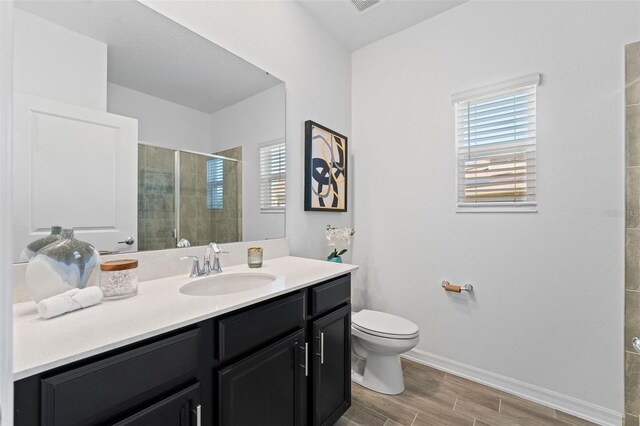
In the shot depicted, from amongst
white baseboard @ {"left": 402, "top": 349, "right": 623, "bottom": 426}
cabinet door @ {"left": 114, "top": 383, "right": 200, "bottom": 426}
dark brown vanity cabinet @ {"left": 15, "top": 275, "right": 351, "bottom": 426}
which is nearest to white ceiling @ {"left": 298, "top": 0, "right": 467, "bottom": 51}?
dark brown vanity cabinet @ {"left": 15, "top": 275, "right": 351, "bottom": 426}

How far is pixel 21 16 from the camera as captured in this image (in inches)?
37.5

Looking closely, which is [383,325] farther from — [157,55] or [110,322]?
[157,55]

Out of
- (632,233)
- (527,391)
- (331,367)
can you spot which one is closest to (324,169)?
(331,367)

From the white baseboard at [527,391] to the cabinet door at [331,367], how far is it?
3.08 ft

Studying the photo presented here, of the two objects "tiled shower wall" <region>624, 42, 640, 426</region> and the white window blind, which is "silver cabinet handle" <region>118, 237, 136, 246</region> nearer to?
the white window blind

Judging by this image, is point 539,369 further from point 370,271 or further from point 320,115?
point 320,115

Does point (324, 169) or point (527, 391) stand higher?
point (324, 169)

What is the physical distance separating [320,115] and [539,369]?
2332 millimetres

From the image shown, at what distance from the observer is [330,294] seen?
4.70ft

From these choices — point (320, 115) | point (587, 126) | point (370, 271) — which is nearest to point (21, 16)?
point (320, 115)

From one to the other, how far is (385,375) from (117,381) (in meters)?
1.64

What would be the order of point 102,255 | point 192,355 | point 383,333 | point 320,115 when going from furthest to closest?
point 320,115 < point 383,333 < point 102,255 < point 192,355

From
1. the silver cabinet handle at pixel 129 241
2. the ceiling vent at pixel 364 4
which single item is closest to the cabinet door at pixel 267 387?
the silver cabinet handle at pixel 129 241

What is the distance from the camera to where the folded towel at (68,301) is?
2.65 feet
